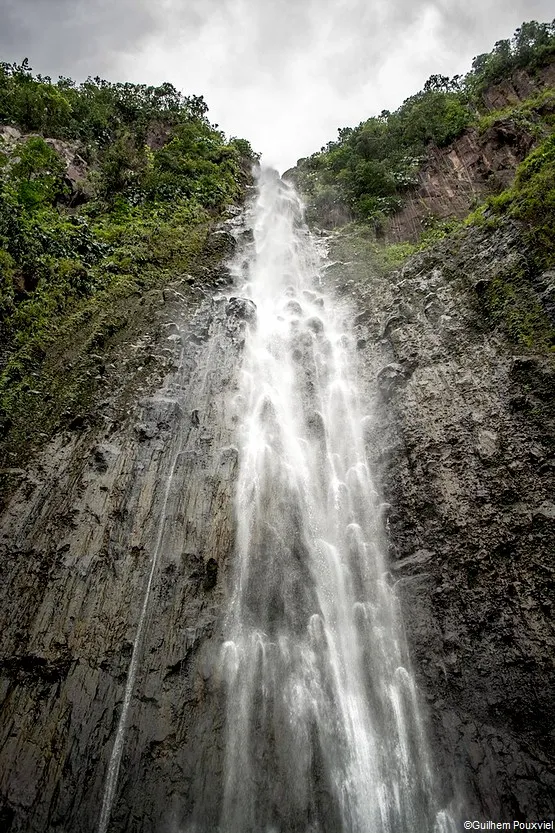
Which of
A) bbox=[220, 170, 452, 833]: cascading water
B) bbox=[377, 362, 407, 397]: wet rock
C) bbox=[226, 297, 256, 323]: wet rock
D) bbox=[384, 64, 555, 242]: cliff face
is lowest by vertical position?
bbox=[220, 170, 452, 833]: cascading water

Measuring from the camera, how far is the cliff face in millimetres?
16859

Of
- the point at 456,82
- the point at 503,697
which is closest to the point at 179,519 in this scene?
the point at 503,697

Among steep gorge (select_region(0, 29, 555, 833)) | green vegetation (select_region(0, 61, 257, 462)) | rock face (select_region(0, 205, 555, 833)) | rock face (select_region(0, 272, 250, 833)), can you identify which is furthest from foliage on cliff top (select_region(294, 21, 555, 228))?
rock face (select_region(0, 272, 250, 833))

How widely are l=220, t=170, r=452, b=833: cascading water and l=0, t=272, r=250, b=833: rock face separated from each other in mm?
460

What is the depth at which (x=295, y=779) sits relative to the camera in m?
6.17

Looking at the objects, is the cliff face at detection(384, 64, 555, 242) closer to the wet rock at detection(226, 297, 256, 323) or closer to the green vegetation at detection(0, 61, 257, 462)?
the wet rock at detection(226, 297, 256, 323)

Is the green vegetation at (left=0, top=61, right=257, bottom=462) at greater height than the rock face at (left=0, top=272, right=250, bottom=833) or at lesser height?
greater

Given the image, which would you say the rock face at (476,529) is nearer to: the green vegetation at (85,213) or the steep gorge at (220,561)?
the steep gorge at (220,561)

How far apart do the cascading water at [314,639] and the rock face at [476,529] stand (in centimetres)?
50

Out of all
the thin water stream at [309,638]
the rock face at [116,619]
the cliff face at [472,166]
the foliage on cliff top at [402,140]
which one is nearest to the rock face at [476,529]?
the thin water stream at [309,638]

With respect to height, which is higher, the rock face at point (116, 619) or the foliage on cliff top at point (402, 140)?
the foliage on cliff top at point (402, 140)

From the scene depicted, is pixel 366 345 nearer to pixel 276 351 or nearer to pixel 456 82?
pixel 276 351

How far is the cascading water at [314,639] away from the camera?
19.8ft

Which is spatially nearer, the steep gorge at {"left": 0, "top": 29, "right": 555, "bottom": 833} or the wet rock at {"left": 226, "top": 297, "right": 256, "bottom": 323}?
the steep gorge at {"left": 0, "top": 29, "right": 555, "bottom": 833}
